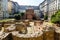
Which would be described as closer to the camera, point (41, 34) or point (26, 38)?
point (26, 38)

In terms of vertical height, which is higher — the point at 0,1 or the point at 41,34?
the point at 0,1

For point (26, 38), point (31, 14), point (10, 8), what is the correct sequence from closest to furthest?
point (26, 38)
point (31, 14)
point (10, 8)

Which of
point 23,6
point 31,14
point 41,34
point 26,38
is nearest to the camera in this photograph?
point 26,38

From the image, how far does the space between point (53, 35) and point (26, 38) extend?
1149 millimetres

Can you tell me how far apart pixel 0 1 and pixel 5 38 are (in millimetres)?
45807

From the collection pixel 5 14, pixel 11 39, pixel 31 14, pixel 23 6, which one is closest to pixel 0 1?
pixel 5 14

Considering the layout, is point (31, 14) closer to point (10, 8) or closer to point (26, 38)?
point (10, 8)

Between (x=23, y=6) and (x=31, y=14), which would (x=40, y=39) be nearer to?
(x=31, y=14)

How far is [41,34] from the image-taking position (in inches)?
214

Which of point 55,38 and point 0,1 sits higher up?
point 0,1

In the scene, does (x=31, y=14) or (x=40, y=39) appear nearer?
(x=40, y=39)

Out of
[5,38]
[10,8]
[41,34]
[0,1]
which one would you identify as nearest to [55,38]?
[41,34]

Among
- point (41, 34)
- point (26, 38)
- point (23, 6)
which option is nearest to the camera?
point (26, 38)

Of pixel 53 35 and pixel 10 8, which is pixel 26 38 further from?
pixel 10 8
